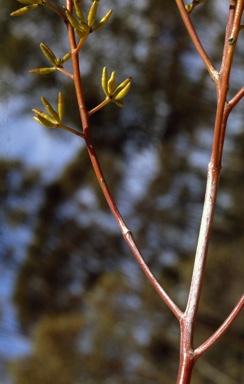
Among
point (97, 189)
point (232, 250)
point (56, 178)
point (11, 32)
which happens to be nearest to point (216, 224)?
point (232, 250)

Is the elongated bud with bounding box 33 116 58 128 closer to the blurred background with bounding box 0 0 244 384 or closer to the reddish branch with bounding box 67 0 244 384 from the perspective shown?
the reddish branch with bounding box 67 0 244 384

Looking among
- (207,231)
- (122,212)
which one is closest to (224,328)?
(207,231)

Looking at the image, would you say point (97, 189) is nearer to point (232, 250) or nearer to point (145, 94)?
point (145, 94)

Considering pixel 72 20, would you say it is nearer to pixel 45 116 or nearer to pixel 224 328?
pixel 45 116

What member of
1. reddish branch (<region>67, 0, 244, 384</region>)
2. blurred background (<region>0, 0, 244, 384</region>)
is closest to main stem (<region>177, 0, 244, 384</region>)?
reddish branch (<region>67, 0, 244, 384</region>)

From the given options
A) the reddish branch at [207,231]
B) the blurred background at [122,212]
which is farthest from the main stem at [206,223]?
the blurred background at [122,212]

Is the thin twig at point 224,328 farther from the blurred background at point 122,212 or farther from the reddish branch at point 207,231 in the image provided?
the blurred background at point 122,212
